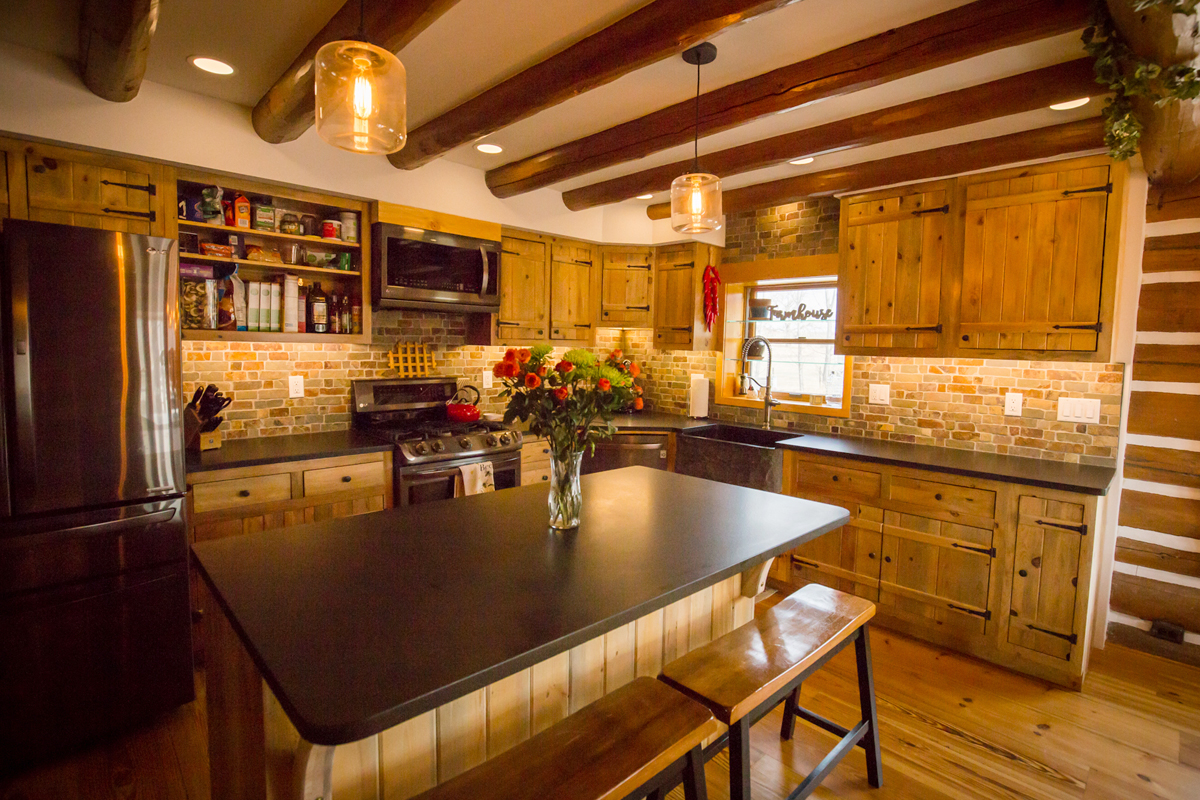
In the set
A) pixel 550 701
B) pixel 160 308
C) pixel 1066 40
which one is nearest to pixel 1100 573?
pixel 1066 40

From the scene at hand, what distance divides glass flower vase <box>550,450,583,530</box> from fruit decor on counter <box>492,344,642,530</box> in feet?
0.06

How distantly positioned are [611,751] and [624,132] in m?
2.83

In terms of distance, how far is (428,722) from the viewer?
1.27 meters

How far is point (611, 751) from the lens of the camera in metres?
1.21

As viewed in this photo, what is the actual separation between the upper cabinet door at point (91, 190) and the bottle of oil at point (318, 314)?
0.80m

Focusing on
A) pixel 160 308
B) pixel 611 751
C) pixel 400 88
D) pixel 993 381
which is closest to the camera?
pixel 611 751

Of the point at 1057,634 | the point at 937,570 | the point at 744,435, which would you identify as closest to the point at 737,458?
the point at 744,435

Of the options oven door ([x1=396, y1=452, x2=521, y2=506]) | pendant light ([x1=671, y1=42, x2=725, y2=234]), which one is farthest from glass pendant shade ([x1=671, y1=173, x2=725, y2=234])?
oven door ([x1=396, y1=452, x2=521, y2=506])

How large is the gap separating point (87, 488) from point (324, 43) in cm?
191

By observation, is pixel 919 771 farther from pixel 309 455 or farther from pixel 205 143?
pixel 205 143

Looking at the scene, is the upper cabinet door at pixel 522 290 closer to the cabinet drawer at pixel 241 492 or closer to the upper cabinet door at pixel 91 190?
the cabinet drawer at pixel 241 492

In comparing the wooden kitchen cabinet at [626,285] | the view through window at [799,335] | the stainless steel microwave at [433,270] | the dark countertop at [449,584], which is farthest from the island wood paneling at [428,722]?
the wooden kitchen cabinet at [626,285]

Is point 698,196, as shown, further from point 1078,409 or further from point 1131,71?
point 1078,409

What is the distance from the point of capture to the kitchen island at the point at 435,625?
40.2 inches
